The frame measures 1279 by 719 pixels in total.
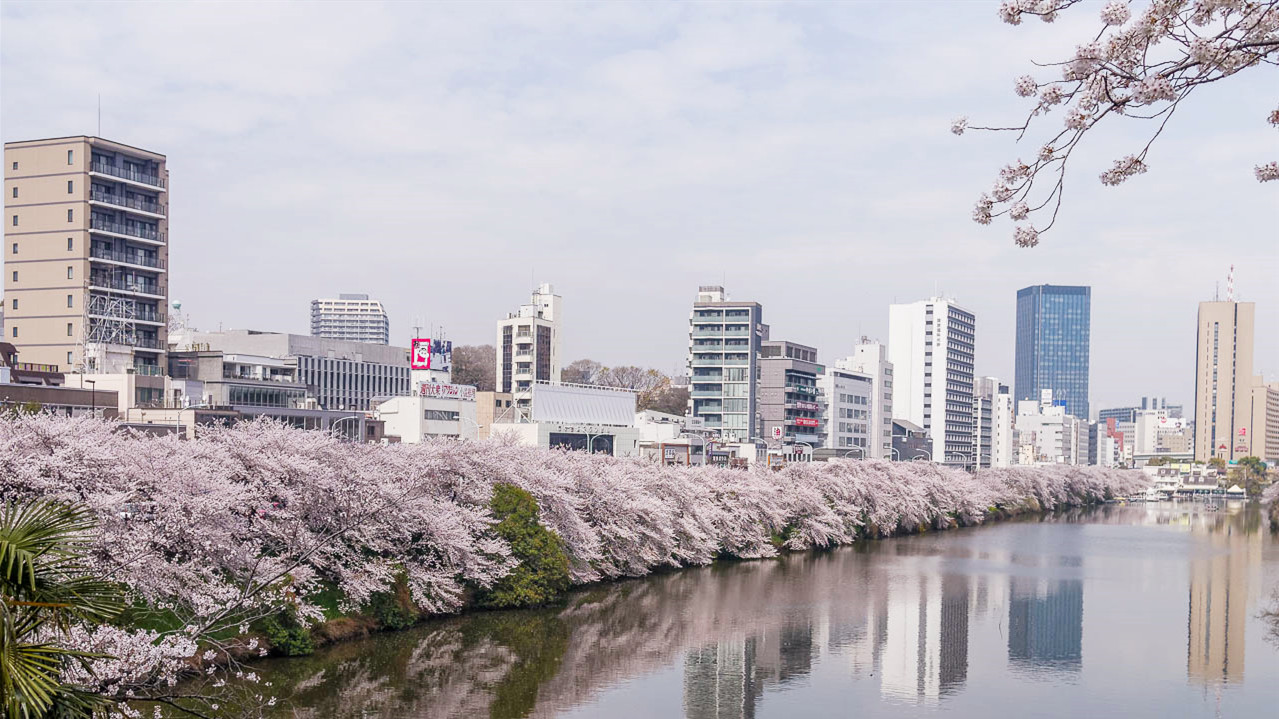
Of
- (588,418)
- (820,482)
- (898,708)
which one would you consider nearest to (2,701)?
(898,708)

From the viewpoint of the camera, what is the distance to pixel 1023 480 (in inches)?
4628

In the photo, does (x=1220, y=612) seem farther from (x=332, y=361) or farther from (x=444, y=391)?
(x=332, y=361)

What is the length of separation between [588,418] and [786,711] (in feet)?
241

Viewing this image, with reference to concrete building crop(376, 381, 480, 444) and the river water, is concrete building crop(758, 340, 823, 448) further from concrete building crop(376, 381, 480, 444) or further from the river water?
the river water

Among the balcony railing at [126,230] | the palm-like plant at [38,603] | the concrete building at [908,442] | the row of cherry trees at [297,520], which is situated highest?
the balcony railing at [126,230]

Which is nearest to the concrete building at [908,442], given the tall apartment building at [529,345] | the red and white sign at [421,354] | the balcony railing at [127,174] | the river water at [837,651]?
the tall apartment building at [529,345]

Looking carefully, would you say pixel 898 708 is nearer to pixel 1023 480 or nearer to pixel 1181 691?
pixel 1181 691

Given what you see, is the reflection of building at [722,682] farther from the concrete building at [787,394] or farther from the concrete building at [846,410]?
the concrete building at [846,410]

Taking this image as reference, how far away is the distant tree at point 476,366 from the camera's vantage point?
148 metres

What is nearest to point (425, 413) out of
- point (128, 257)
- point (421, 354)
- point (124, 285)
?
point (421, 354)

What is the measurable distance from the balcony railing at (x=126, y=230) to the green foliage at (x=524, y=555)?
5612cm

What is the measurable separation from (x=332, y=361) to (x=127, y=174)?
148ft

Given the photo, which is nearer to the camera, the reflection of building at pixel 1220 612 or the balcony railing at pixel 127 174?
the reflection of building at pixel 1220 612

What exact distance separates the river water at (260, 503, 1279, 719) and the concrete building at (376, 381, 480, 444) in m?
33.4
